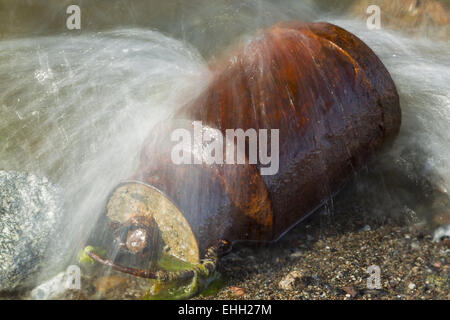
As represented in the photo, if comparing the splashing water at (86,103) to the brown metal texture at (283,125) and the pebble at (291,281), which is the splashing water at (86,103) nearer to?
the brown metal texture at (283,125)

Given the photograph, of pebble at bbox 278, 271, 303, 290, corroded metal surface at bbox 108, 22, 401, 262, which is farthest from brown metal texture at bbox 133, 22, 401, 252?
pebble at bbox 278, 271, 303, 290

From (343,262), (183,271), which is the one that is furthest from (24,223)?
(343,262)

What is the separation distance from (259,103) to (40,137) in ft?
9.06

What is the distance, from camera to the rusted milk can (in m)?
3.22

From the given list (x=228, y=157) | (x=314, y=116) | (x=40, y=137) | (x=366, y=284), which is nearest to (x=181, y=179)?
(x=228, y=157)

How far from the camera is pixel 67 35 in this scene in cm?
623

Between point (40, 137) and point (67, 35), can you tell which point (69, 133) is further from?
point (67, 35)

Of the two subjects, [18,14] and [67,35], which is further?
[18,14]

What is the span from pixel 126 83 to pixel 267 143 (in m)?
2.03

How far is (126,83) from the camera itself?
4688mm

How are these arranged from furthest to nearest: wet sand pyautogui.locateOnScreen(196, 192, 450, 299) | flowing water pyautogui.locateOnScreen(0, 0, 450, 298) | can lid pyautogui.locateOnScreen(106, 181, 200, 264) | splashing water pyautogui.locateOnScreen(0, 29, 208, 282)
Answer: flowing water pyautogui.locateOnScreen(0, 0, 450, 298)
splashing water pyautogui.locateOnScreen(0, 29, 208, 282)
can lid pyautogui.locateOnScreen(106, 181, 200, 264)
wet sand pyautogui.locateOnScreen(196, 192, 450, 299)

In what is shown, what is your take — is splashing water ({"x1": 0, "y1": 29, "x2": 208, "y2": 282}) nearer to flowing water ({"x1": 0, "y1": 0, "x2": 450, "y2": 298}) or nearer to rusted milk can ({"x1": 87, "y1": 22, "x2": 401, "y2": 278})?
flowing water ({"x1": 0, "y1": 0, "x2": 450, "y2": 298})

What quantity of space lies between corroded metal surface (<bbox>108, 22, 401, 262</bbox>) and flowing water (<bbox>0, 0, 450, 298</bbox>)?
0.47 m

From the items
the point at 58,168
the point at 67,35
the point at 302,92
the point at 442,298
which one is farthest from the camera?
the point at 67,35
